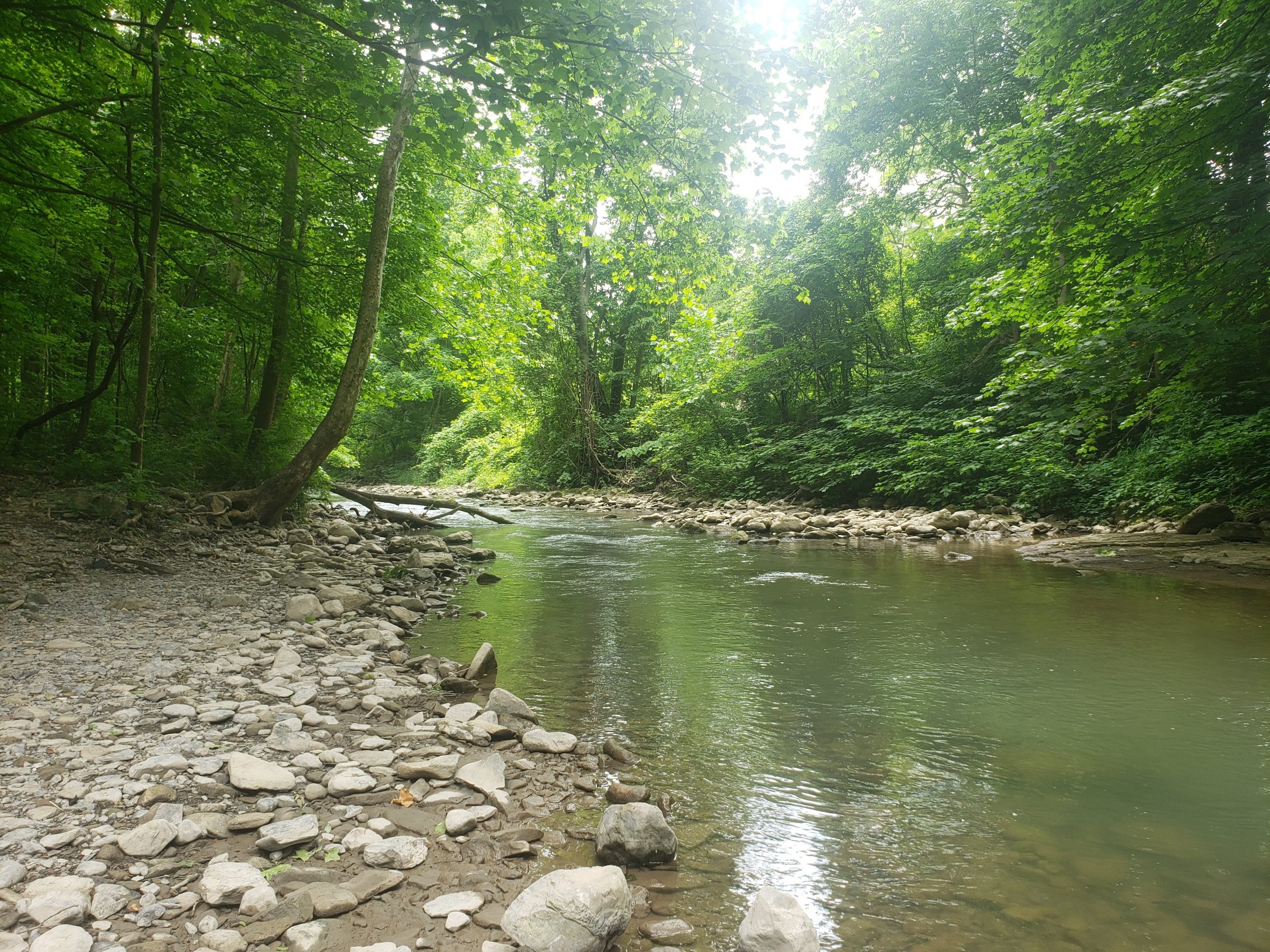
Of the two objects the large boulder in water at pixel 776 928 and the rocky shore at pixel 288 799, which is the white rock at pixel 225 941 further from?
the large boulder in water at pixel 776 928

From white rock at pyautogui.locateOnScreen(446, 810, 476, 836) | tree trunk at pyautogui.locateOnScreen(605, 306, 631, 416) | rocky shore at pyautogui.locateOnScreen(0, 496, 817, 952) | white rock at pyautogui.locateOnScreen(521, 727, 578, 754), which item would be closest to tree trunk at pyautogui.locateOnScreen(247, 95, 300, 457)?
rocky shore at pyautogui.locateOnScreen(0, 496, 817, 952)

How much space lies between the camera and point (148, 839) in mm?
1711

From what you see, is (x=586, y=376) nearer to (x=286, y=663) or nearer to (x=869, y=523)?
(x=869, y=523)

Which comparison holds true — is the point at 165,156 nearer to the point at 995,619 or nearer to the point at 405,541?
the point at 405,541

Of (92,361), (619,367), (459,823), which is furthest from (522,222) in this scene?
(619,367)

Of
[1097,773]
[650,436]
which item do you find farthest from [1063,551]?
[650,436]

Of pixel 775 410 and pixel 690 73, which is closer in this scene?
pixel 690 73

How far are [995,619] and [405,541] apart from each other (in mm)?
7060

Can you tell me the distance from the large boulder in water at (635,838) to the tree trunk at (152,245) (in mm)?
5500

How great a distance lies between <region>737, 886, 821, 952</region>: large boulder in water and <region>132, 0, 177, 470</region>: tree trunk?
6039mm

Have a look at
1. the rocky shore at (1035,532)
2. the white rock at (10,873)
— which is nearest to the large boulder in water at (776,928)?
the white rock at (10,873)

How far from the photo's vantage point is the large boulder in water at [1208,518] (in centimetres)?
794

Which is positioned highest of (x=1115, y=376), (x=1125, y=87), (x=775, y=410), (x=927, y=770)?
(x=1125, y=87)

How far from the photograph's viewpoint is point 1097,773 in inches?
101
